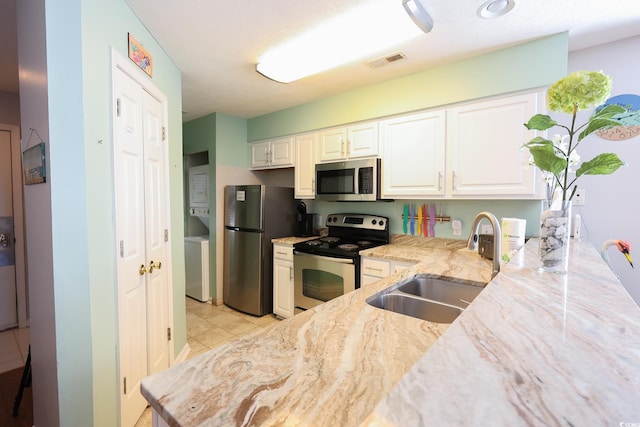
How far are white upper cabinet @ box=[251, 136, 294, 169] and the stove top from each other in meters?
0.87

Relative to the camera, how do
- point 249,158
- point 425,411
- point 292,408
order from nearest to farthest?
1. point 425,411
2. point 292,408
3. point 249,158

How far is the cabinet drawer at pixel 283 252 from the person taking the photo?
3.12 metres

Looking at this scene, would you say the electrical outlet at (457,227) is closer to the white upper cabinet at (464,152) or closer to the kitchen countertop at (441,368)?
the white upper cabinet at (464,152)

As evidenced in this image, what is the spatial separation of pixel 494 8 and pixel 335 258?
6.69ft

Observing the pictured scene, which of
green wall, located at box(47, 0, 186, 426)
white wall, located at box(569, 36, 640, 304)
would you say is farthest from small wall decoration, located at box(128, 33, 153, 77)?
white wall, located at box(569, 36, 640, 304)

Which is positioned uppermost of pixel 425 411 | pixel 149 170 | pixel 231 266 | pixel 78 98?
pixel 78 98

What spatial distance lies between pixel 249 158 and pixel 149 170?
6.89 ft

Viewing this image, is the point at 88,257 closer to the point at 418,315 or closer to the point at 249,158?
the point at 418,315

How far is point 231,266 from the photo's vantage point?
3.51 metres

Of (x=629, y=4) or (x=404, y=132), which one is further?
(x=404, y=132)

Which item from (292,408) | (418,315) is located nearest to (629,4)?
(418,315)

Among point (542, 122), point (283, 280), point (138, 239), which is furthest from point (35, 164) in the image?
point (283, 280)

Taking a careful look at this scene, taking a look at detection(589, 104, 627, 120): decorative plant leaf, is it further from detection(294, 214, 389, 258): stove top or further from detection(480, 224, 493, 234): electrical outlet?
detection(294, 214, 389, 258): stove top

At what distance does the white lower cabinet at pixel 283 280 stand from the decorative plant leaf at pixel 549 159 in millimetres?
2361
